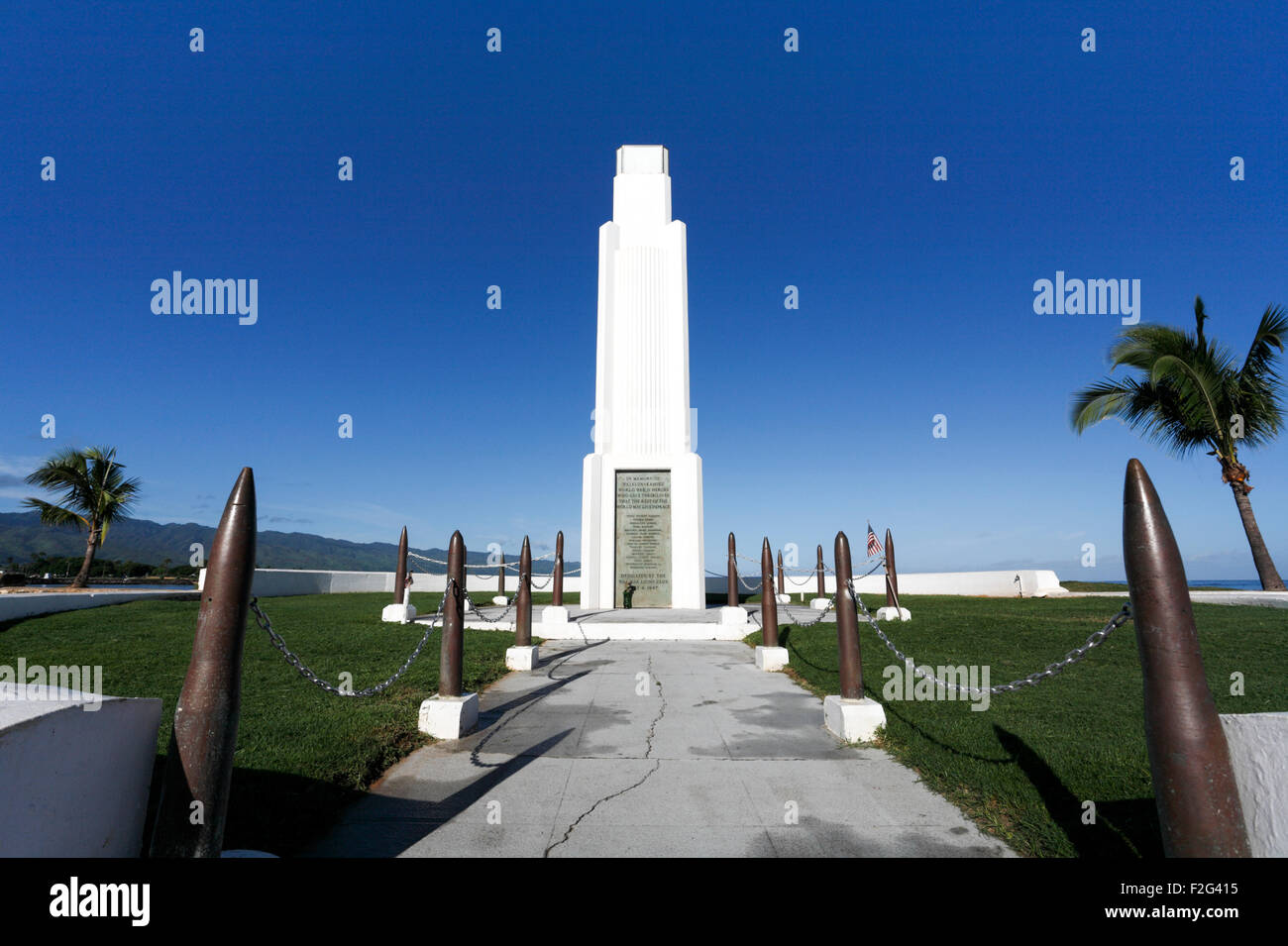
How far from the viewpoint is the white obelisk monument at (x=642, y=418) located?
15.0m

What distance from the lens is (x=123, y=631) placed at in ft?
32.5

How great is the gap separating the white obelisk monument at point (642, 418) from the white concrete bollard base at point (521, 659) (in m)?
6.16

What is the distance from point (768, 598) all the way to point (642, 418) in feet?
27.7

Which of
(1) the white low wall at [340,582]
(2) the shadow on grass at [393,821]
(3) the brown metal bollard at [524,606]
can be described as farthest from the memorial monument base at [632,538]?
(2) the shadow on grass at [393,821]

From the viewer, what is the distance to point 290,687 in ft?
21.5

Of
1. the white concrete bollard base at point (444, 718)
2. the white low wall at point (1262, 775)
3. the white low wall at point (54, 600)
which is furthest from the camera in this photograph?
the white low wall at point (54, 600)

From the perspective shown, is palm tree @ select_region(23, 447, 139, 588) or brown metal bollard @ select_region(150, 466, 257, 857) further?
palm tree @ select_region(23, 447, 139, 588)

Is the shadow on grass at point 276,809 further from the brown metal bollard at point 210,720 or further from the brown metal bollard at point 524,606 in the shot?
the brown metal bollard at point 524,606

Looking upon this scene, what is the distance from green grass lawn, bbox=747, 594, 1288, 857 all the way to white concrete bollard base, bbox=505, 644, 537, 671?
3.50 meters

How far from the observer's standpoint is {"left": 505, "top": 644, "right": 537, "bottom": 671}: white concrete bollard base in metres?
8.38

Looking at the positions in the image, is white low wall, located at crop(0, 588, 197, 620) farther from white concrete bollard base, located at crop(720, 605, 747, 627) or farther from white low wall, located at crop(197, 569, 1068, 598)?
white concrete bollard base, located at crop(720, 605, 747, 627)

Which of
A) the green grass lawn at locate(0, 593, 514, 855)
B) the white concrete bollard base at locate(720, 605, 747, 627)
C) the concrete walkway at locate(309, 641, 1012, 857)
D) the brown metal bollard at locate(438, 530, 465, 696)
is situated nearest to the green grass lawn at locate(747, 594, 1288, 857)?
the concrete walkway at locate(309, 641, 1012, 857)
